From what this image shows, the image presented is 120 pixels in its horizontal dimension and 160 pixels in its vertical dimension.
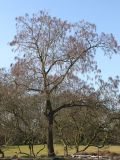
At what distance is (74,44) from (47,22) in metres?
2.69

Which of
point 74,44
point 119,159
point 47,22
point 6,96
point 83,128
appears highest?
point 47,22

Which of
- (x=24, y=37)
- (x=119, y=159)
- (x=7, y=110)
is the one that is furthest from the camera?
(x=7, y=110)

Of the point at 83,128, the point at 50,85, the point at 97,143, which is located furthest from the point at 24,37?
the point at 97,143

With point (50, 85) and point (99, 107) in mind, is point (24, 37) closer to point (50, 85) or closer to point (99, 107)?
point (50, 85)

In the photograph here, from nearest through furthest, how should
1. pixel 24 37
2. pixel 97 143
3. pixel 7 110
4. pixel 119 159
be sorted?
1. pixel 119 159
2. pixel 24 37
3. pixel 7 110
4. pixel 97 143

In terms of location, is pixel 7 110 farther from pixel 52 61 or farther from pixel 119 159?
pixel 119 159

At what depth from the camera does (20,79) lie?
2989 cm

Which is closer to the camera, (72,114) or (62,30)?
(62,30)

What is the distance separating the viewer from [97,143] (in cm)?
3628

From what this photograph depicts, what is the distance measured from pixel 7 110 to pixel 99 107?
7410mm

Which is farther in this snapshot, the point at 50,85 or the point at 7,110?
the point at 7,110

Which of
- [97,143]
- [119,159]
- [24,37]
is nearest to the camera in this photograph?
[119,159]

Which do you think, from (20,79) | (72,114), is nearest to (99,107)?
(72,114)

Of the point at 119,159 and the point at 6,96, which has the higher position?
the point at 6,96
